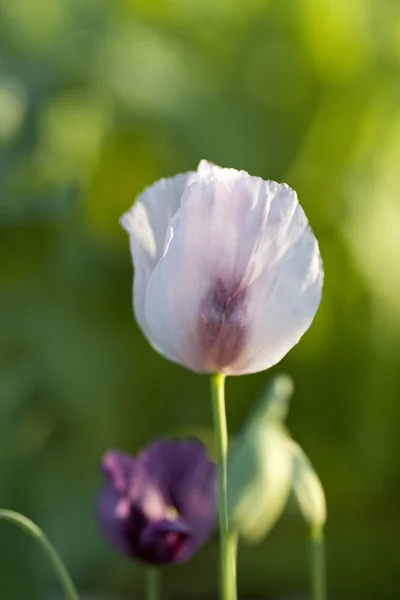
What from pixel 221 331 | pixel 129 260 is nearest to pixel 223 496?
pixel 221 331

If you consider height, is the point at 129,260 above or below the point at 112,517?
above

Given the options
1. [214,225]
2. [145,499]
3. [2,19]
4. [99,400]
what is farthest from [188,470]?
[2,19]

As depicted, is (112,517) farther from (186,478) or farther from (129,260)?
(129,260)

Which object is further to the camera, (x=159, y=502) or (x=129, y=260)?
(x=129, y=260)

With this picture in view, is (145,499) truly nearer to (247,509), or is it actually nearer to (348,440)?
(247,509)

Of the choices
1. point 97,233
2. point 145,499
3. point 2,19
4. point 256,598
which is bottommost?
point 256,598

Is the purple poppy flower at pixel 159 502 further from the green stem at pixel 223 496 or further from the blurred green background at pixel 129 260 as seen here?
the blurred green background at pixel 129 260

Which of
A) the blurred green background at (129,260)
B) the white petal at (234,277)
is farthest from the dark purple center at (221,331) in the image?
the blurred green background at (129,260)
